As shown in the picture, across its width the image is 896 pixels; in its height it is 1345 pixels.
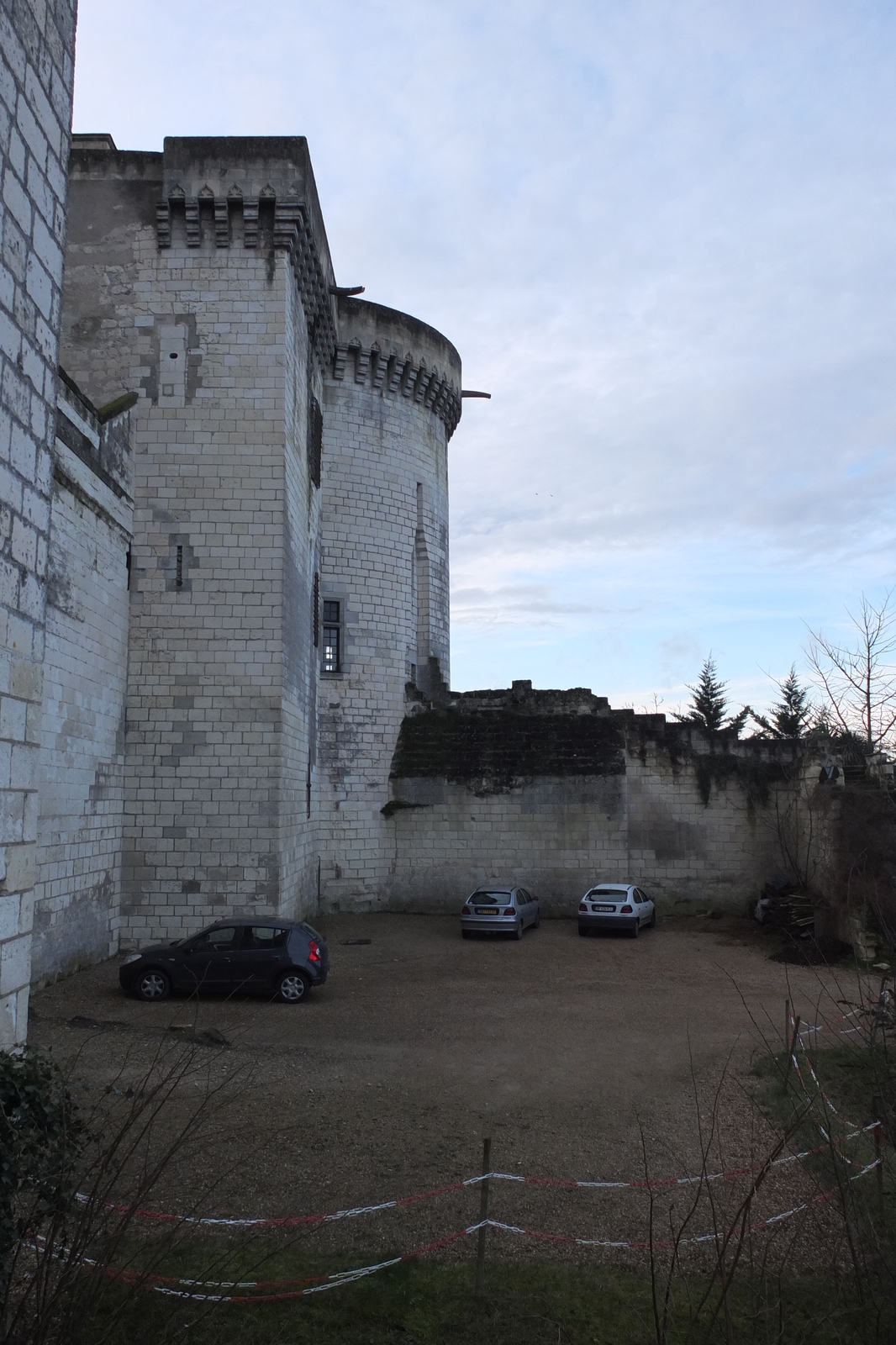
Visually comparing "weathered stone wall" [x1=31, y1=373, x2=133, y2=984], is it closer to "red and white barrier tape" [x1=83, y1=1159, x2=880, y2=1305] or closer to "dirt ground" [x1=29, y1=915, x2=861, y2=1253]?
"dirt ground" [x1=29, y1=915, x2=861, y2=1253]

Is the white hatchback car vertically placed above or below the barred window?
below

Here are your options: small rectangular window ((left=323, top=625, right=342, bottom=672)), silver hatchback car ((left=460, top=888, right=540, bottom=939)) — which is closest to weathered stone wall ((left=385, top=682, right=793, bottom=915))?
small rectangular window ((left=323, top=625, right=342, bottom=672))

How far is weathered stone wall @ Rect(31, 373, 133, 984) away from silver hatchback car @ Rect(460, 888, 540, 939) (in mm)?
6679

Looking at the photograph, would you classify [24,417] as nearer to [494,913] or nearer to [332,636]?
[494,913]

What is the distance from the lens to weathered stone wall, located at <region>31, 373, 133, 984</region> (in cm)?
1210

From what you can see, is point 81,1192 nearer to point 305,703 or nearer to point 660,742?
point 305,703

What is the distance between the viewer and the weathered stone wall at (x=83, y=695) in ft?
39.7

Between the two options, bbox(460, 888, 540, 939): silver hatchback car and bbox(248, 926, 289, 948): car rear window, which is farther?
bbox(460, 888, 540, 939): silver hatchback car

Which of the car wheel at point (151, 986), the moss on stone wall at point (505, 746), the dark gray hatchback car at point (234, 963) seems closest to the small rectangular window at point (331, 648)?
the moss on stone wall at point (505, 746)

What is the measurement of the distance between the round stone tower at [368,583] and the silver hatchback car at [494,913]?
3693mm

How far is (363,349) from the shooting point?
21.8 m

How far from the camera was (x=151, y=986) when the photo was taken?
1170 cm

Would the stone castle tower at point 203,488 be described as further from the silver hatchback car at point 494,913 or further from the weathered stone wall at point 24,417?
the weathered stone wall at point 24,417

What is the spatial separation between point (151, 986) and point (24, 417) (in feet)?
28.6
